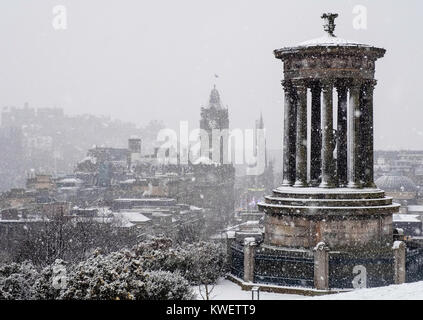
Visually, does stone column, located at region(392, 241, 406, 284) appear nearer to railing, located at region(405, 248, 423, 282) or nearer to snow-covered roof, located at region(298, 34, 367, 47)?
railing, located at region(405, 248, 423, 282)

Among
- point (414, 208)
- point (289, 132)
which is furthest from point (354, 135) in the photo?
point (414, 208)

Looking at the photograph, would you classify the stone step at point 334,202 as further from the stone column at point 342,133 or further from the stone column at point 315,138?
the stone column at point 315,138

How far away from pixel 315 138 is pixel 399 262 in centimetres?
625

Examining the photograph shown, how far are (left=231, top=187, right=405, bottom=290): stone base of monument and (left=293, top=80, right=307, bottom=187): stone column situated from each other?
0.52 metres

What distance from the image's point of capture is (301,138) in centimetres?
2302

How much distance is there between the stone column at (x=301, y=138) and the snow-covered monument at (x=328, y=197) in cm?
3

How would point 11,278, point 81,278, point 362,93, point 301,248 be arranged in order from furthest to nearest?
point 362,93
point 301,248
point 11,278
point 81,278

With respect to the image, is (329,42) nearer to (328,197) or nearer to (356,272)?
(328,197)

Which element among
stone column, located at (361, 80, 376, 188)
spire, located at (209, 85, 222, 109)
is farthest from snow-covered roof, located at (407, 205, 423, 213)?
stone column, located at (361, 80, 376, 188)

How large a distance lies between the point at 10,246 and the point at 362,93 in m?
67.3

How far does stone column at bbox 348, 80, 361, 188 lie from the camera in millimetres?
22750
